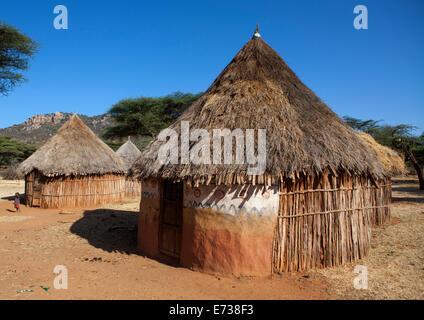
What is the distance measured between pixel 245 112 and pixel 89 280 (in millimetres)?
4559

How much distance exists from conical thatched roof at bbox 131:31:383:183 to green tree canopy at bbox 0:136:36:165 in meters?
29.6

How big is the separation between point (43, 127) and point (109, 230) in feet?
178

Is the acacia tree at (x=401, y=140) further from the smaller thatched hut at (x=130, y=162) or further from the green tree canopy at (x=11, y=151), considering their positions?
the green tree canopy at (x=11, y=151)

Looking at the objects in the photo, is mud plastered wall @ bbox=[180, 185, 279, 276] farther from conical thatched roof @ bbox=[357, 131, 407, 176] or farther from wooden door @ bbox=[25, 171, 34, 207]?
wooden door @ bbox=[25, 171, 34, 207]

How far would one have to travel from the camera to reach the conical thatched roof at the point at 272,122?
5.36m

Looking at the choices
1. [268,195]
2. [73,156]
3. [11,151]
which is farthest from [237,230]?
[11,151]

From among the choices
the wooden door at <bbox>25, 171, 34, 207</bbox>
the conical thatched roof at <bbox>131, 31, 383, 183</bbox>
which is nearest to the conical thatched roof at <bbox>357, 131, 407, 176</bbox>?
the conical thatched roof at <bbox>131, 31, 383, 183</bbox>

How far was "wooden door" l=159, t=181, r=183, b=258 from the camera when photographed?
649 centimetres

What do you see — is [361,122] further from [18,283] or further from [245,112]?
[18,283]

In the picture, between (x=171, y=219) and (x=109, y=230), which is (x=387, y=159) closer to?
(x=171, y=219)

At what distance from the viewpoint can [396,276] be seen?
5.20m

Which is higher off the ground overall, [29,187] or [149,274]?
[29,187]

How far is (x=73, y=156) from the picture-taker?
1409cm

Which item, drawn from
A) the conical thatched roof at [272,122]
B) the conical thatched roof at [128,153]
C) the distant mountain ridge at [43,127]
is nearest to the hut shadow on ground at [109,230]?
the conical thatched roof at [272,122]
